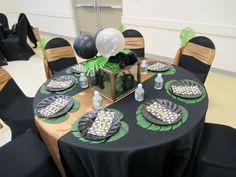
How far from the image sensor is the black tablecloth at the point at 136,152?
1070mm

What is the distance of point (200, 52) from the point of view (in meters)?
2.18

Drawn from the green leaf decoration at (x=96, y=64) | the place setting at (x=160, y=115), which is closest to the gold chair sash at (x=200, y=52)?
the place setting at (x=160, y=115)

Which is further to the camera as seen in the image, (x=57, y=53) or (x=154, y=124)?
(x=57, y=53)

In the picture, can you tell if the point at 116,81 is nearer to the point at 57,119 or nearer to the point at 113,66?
the point at 113,66

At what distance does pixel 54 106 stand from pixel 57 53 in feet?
3.92

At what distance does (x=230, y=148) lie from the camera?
4.47 feet

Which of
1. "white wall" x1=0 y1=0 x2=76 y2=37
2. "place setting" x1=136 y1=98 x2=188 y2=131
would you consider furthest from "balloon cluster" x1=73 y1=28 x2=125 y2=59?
"white wall" x1=0 y1=0 x2=76 y2=37

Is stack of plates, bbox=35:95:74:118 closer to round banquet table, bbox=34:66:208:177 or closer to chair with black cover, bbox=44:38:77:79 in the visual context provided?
round banquet table, bbox=34:66:208:177

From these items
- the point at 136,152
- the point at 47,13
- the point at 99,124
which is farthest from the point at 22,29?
the point at 136,152

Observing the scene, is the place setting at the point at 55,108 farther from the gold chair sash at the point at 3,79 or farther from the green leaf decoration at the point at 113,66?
the gold chair sash at the point at 3,79

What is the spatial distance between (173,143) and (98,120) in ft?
1.57

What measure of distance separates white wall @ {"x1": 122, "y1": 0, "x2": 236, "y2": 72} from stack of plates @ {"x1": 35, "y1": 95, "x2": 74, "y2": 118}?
2.76 metres

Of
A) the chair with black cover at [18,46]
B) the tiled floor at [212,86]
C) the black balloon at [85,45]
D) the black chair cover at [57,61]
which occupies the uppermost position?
the black balloon at [85,45]

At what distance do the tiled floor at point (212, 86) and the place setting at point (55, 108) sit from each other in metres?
1.70
